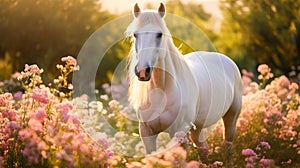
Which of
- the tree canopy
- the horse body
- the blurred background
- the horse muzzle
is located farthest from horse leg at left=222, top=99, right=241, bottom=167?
the tree canopy

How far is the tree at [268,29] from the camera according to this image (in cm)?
1922

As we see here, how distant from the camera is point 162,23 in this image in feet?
18.5

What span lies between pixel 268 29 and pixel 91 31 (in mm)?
6499

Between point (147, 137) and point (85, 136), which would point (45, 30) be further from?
point (85, 136)

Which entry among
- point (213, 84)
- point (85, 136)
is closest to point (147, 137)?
point (85, 136)

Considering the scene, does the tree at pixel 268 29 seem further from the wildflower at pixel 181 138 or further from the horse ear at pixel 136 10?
the wildflower at pixel 181 138

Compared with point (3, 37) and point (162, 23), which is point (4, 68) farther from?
point (162, 23)

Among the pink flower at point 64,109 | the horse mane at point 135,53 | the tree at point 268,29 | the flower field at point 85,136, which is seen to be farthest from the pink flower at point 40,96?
the tree at point 268,29

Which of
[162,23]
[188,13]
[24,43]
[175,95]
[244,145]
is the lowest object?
[244,145]

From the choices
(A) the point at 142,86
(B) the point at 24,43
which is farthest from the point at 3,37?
(A) the point at 142,86

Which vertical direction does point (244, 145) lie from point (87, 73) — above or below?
below

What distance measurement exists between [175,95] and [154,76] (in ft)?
0.92

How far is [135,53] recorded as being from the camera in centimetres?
569

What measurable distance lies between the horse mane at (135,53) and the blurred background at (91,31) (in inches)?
365
